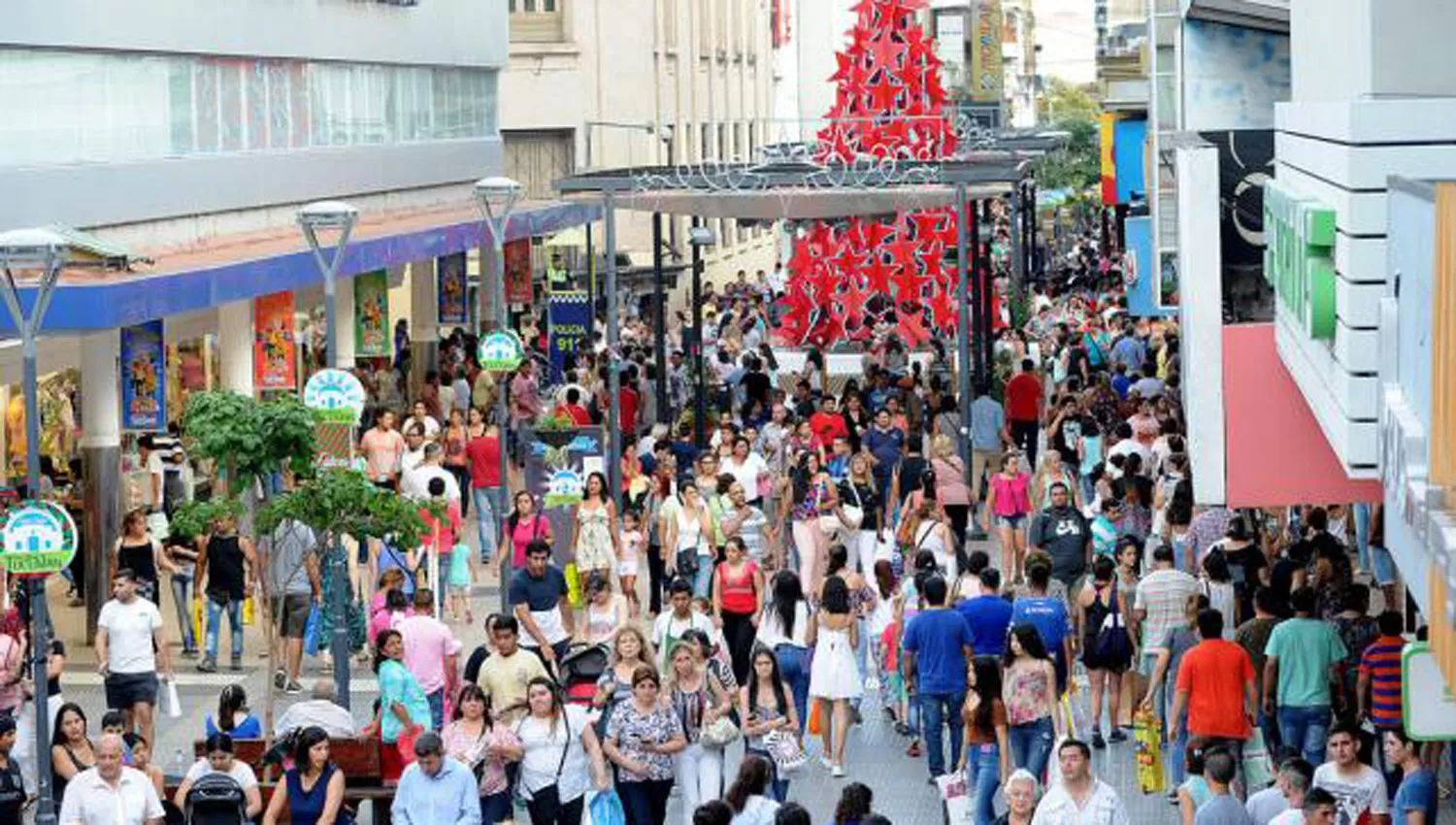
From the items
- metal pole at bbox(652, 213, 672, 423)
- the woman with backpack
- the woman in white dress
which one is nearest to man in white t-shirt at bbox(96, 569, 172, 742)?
the woman in white dress

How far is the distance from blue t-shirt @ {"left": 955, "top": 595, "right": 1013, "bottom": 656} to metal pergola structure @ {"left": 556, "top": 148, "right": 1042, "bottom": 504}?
10411 millimetres

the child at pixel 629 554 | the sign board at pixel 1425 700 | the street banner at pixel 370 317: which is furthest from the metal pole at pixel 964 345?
the sign board at pixel 1425 700

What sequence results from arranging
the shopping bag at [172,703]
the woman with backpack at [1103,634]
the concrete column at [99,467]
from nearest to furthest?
1. the woman with backpack at [1103,634]
2. the shopping bag at [172,703]
3. the concrete column at [99,467]

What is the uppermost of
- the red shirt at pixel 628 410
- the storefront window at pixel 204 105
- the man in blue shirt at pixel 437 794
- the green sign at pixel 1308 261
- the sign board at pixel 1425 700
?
the storefront window at pixel 204 105

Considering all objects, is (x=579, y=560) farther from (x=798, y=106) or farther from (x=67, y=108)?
(x=798, y=106)

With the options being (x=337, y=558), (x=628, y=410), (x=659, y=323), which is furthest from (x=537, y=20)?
(x=337, y=558)

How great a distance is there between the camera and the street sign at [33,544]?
18500 millimetres

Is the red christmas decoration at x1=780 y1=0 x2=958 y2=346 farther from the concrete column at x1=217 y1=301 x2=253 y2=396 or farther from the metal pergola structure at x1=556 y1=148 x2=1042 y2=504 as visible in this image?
the concrete column at x1=217 y1=301 x2=253 y2=396

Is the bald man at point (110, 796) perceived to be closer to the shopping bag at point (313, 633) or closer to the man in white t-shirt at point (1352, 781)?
the man in white t-shirt at point (1352, 781)

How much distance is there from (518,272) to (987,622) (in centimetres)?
3154

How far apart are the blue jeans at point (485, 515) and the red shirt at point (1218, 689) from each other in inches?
526

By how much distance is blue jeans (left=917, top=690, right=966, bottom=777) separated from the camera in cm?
1988

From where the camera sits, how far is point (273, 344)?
3438cm

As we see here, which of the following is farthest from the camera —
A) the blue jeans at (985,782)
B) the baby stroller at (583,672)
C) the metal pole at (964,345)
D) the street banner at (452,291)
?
the street banner at (452,291)
